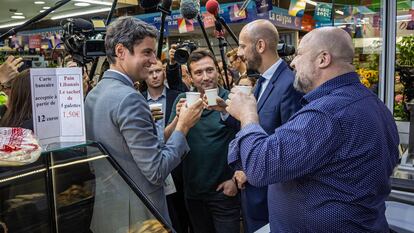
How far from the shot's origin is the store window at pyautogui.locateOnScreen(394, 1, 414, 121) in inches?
139

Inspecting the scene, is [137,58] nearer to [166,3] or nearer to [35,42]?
[166,3]

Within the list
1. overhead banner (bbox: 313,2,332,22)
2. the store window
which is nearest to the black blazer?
the store window

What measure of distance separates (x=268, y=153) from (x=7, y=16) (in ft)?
35.3

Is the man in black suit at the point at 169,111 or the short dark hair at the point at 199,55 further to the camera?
the man in black suit at the point at 169,111

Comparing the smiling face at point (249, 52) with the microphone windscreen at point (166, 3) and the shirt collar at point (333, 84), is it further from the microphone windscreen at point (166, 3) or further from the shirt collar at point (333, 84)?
the shirt collar at point (333, 84)

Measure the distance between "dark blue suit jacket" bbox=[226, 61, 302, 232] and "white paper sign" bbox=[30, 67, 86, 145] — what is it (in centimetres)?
96

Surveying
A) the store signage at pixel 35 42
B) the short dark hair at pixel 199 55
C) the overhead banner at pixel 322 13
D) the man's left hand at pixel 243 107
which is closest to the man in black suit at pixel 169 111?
the short dark hair at pixel 199 55

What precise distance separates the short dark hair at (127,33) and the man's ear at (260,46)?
748 mm

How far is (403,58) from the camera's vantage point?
142 inches

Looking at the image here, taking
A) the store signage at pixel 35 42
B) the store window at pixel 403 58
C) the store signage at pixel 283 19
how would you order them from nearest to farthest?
1. the store window at pixel 403 58
2. the store signage at pixel 283 19
3. the store signage at pixel 35 42

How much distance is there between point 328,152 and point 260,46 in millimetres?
1054

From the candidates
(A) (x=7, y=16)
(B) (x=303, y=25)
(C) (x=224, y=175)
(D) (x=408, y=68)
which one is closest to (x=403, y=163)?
(C) (x=224, y=175)

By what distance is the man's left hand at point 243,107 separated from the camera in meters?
1.38

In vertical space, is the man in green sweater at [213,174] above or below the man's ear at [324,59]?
below
